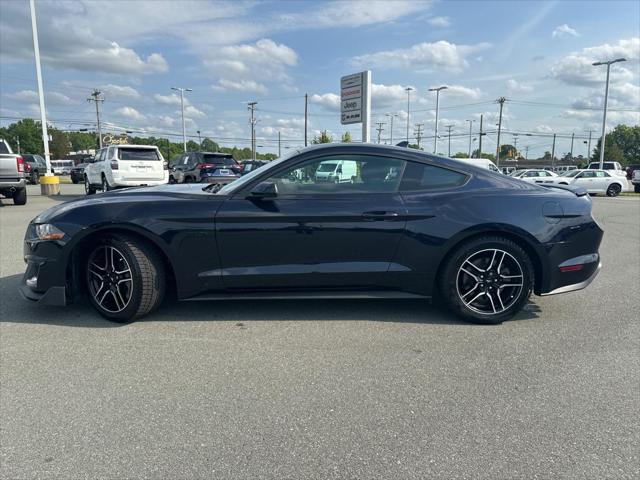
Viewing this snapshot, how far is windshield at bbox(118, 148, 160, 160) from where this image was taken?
14211 millimetres

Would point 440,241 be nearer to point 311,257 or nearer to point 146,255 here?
point 311,257

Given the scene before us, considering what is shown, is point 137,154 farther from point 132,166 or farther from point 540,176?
point 540,176

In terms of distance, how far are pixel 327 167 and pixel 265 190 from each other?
0.56m

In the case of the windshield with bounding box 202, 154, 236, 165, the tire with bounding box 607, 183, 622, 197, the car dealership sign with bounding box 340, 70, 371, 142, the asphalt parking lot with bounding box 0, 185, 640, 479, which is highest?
the car dealership sign with bounding box 340, 70, 371, 142

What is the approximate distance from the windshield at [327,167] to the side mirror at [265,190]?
408mm

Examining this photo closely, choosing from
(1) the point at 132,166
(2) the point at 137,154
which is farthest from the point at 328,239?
(2) the point at 137,154

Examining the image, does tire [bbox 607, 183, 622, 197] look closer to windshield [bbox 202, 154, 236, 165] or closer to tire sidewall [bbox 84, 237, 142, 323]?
windshield [bbox 202, 154, 236, 165]

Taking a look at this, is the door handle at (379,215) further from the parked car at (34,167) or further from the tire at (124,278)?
the parked car at (34,167)

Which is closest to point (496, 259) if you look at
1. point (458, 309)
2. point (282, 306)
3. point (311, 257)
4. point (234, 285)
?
point (458, 309)

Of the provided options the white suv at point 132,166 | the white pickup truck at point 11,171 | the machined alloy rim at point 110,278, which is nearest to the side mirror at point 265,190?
the machined alloy rim at point 110,278

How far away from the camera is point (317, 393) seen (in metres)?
2.61

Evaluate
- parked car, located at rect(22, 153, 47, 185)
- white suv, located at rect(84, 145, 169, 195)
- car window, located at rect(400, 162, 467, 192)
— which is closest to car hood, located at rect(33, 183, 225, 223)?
car window, located at rect(400, 162, 467, 192)

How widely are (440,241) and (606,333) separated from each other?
1.52 m

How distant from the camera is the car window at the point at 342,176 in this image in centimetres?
361
